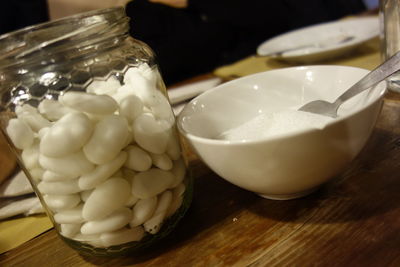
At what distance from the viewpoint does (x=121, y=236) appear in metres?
0.32

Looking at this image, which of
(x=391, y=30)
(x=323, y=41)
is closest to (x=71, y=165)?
(x=391, y=30)

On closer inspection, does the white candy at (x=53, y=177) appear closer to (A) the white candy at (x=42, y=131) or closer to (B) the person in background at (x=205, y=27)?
(A) the white candy at (x=42, y=131)

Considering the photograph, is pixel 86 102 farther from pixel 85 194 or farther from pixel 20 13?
pixel 20 13

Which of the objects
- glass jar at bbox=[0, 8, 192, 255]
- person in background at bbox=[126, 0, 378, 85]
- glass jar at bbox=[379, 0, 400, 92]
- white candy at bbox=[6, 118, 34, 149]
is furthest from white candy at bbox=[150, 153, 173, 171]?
person in background at bbox=[126, 0, 378, 85]

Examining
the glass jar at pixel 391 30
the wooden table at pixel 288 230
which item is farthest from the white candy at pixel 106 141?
the glass jar at pixel 391 30

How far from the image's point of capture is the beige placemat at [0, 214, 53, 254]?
1.28 ft

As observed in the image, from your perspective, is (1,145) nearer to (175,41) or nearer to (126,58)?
(126,58)

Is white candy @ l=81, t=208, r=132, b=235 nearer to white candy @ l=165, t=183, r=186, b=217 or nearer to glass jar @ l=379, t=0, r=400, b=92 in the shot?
white candy @ l=165, t=183, r=186, b=217

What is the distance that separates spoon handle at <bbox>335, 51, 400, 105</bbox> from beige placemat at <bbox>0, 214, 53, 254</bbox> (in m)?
0.34

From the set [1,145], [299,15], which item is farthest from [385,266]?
[299,15]

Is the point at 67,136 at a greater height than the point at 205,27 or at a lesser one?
greater

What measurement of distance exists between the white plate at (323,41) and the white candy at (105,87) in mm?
432

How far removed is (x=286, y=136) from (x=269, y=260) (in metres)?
0.10

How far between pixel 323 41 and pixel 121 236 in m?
0.65
